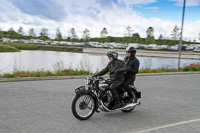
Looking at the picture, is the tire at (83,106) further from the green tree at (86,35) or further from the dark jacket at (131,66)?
the green tree at (86,35)

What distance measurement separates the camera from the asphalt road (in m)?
4.62

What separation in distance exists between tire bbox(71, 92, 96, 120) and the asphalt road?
16cm

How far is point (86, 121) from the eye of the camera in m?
5.10

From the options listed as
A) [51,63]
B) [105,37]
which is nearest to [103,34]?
[105,37]

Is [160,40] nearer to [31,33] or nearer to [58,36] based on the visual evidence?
[58,36]

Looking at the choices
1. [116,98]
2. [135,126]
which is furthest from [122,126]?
[116,98]

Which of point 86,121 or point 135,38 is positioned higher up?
point 135,38

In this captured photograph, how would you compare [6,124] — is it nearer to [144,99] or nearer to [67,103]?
[67,103]

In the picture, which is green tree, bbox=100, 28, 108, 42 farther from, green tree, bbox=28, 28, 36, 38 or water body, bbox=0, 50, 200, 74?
water body, bbox=0, 50, 200, 74

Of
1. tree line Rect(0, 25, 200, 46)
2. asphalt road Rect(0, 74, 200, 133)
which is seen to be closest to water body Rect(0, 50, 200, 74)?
asphalt road Rect(0, 74, 200, 133)

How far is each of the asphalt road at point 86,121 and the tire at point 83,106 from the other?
0.52ft

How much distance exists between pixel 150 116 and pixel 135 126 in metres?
0.98

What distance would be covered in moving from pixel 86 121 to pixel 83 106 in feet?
1.20

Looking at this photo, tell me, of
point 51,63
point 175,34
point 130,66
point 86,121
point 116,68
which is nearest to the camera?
point 86,121
